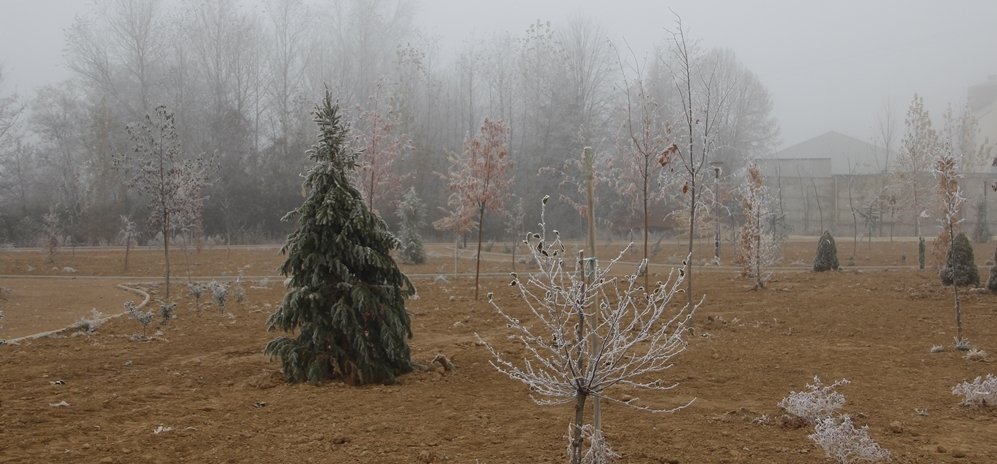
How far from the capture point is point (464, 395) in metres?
6.85

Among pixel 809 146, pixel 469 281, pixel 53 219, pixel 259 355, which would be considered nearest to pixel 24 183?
pixel 53 219

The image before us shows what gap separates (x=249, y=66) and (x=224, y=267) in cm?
2405

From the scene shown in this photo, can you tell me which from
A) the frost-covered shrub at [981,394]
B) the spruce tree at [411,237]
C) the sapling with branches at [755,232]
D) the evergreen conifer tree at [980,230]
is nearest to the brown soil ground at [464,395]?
the frost-covered shrub at [981,394]

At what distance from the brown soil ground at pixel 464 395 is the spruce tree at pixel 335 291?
307 millimetres

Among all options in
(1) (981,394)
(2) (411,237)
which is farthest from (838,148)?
(1) (981,394)

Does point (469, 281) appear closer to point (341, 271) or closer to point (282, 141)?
point (341, 271)

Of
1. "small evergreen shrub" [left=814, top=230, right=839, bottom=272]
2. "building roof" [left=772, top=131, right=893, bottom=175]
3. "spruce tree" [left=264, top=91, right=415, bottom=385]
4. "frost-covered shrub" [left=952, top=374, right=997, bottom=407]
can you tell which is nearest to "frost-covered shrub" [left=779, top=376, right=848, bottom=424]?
"frost-covered shrub" [left=952, top=374, right=997, bottom=407]

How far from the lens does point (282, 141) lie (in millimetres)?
40312

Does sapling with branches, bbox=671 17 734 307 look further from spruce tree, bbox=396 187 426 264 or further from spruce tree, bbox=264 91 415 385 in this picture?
spruce tree, bbox=396 187 426 264

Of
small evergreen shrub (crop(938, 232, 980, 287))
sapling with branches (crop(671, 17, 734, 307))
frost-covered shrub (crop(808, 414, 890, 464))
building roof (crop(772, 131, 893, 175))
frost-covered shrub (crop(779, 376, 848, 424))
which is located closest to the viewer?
frost-covered shrub (crop(808, 414, 890, 464))

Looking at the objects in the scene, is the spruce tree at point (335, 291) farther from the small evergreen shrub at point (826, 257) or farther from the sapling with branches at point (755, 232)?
the small evergreen shrub at point (826, 257)

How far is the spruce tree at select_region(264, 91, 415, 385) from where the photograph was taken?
7.25 m

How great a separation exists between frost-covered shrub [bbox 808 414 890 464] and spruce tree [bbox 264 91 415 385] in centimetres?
409

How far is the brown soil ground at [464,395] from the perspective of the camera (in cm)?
512
